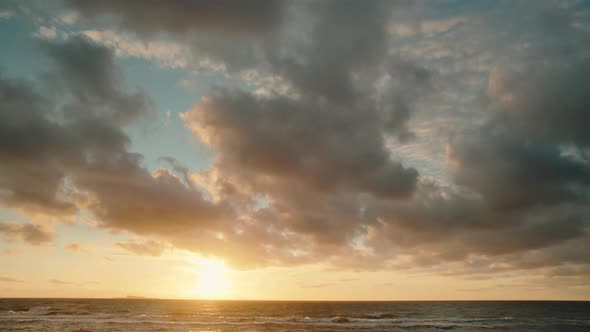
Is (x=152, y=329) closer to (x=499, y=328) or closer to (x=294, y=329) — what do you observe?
(x=294, y=329)

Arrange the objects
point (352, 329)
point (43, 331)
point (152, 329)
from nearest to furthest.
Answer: point (43, 331) < point (152, 329) < point (352, 329)

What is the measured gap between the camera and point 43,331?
Answer: 4712cm

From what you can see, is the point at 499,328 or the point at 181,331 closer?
the point at 181,331

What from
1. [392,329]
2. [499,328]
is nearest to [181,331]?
[392,329]

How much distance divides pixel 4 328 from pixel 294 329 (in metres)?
40.2

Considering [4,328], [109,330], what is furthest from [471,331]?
[4,328]

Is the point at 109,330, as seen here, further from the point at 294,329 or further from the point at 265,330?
the point at 294,329

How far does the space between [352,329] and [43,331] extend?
42775mm

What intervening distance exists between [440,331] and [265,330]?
2639 cm

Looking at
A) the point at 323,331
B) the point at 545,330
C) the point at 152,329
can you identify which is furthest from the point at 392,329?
the point at 152,329

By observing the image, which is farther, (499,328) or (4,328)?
(499,328)

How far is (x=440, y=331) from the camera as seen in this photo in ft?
177

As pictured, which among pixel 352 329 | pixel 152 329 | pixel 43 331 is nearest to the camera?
pixel 43 331

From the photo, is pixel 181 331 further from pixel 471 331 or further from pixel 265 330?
pixel 471 331
